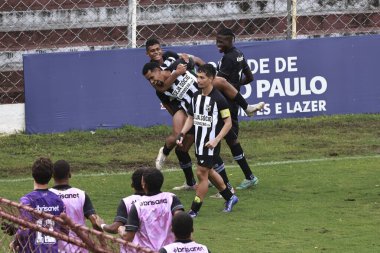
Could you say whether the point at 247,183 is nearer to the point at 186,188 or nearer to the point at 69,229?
the point at 186,188

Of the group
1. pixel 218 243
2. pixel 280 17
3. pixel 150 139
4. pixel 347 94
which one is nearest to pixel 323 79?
pixel 347 94

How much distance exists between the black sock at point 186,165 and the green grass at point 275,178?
230 millimetres

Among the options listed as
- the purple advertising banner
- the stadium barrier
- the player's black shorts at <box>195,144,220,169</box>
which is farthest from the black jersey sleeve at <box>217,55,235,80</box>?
the stadium barrier

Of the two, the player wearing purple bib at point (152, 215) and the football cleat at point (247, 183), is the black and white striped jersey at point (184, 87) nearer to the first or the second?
the football cleat at point (247, 183)

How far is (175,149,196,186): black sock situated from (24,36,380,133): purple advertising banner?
173 inches

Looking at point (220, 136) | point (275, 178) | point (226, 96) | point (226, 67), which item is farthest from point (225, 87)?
point (275, 178)

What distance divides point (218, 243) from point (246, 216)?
1.49 m

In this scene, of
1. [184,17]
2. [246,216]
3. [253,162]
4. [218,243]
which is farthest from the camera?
[184,17]

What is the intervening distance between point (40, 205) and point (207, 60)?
410 inches

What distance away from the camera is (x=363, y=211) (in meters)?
12.9

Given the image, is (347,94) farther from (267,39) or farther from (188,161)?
(188,161)

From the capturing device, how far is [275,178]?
15109 mm

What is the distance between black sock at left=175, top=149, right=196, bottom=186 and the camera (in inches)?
562

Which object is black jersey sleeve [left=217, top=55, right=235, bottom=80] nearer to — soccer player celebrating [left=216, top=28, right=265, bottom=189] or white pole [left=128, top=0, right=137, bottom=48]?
soccer player celebrating [left=216, top=28, right=265, bottom=189]
